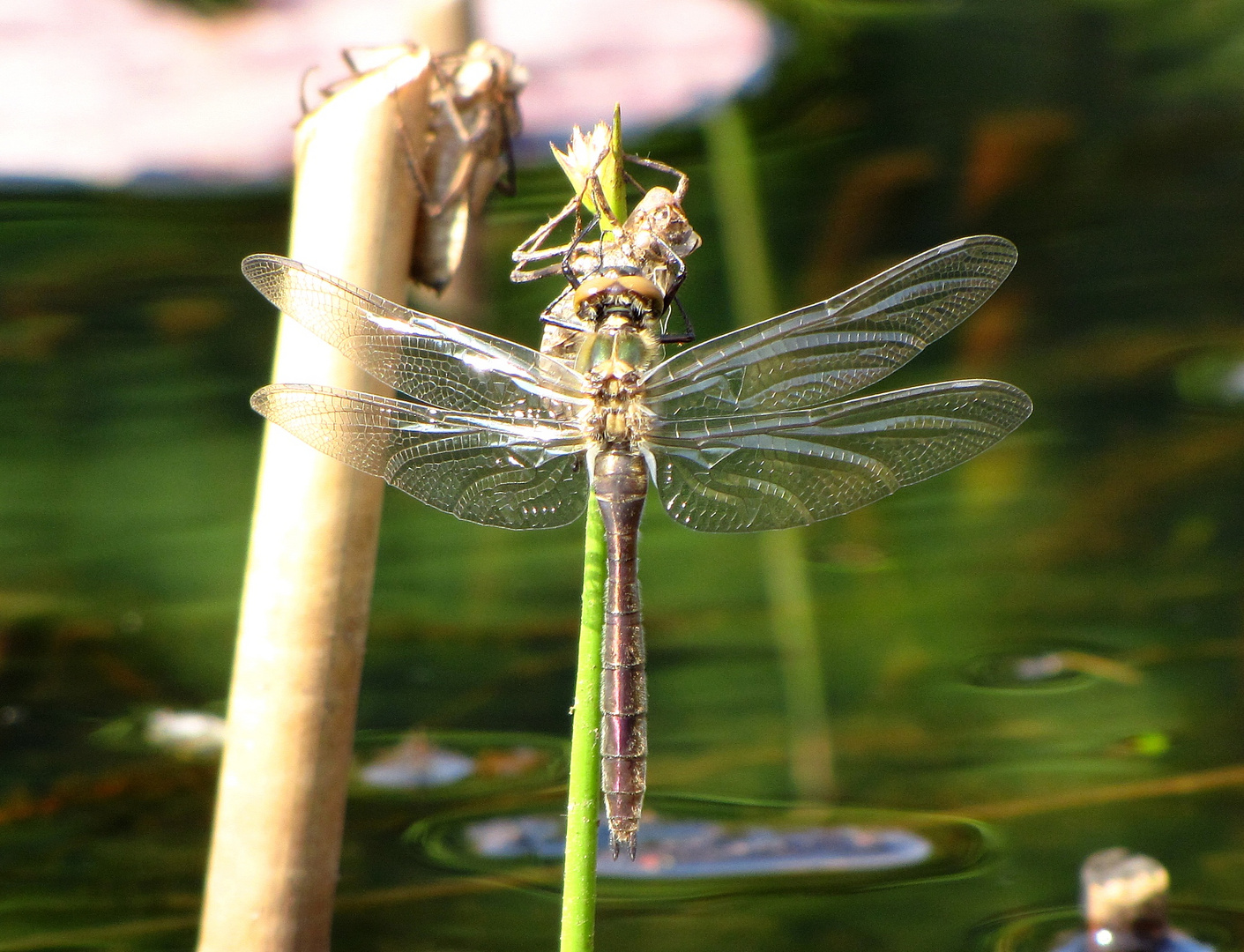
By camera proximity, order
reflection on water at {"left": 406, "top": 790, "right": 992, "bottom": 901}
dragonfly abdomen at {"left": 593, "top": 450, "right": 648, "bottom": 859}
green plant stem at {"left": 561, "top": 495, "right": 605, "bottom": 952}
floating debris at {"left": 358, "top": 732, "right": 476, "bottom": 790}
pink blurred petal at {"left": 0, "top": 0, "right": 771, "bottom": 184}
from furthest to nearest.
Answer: pink blurred petal at {"left": 0, "top": 0, "right": 771, "bottom": 184}
floating debris at {"left": 358, "top": 732, "right": 476, "bottom": 790}
reflection on water at {"left": 406, "top": 790, "right": 992, "bottom": 901}
dragonfly abdomen at {"left": 593, "top": 450, "right": 648, "bottom": 859}
green plant stem at {"left": 561, "top": 495, "right": 605, "bottom": 952}

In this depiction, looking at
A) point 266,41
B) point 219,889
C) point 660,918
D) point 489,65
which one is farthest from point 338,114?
point 266,41

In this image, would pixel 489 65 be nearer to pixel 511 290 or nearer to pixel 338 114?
pixel 338 114

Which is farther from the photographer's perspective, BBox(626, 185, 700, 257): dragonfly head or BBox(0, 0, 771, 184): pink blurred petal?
BBox(0, 0, 771, 184): pink blurred petal

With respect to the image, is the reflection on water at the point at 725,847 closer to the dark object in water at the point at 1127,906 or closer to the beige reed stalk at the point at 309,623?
the dark object in water at the point at 1127,906

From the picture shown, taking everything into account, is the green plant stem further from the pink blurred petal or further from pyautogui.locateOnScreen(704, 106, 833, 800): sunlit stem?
the pink blurred petal

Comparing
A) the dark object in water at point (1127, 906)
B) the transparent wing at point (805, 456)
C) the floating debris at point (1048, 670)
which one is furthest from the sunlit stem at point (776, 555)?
the transparent wing at point (805, 456)

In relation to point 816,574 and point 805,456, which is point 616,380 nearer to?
point 805,456

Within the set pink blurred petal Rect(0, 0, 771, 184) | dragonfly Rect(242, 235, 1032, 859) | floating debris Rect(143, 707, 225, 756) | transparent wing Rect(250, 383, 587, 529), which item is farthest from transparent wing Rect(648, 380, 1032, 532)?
pink blurred petal Rect(0, 0, 771, 184)
